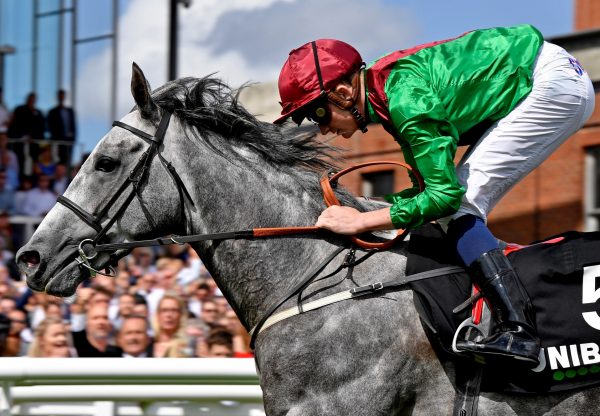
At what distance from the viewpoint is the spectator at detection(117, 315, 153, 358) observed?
6.51 meters

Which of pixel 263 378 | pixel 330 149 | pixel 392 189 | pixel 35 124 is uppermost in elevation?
pixel 330 149

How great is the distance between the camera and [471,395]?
12.3 ft

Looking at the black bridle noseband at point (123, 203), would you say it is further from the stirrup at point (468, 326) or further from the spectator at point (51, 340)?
the spectator at point (51, 340)

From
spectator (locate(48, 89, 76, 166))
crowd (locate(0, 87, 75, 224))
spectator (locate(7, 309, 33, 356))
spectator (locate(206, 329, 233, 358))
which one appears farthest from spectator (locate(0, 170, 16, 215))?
spectator (locate(206, 329, 233, 358))

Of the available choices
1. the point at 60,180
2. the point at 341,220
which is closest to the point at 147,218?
the point at 341,220

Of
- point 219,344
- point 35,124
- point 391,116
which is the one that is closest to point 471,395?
point 391,116

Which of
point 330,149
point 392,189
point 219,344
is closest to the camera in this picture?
point 330,149

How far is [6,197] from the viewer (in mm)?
11344

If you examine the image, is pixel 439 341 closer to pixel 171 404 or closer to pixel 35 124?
pixel 171 404

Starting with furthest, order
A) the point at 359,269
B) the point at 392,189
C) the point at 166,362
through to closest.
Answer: the point at 392,189 < the point at 166,362 < the point at 359,269

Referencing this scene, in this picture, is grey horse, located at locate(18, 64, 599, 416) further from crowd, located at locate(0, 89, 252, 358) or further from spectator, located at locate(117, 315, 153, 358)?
spectator, located at locate(117, 315, 153, 358)

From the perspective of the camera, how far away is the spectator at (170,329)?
257 inches

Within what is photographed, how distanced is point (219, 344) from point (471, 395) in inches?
110

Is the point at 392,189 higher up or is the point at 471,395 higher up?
the point at 471,395
